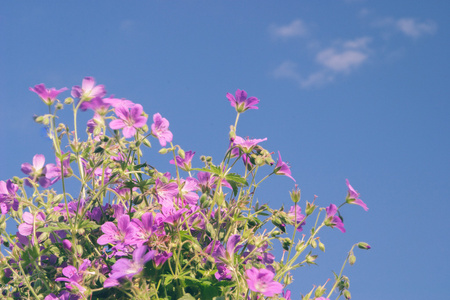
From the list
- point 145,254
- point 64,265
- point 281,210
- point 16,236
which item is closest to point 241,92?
point 281,210

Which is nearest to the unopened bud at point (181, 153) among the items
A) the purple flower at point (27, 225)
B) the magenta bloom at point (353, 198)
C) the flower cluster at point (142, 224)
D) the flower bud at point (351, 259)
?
the flower cluster at point (142, 224)

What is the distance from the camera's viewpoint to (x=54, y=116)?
6.44ft

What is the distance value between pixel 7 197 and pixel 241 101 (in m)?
1.20

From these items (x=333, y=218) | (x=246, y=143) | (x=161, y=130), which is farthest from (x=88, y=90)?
(x=333, y=218)

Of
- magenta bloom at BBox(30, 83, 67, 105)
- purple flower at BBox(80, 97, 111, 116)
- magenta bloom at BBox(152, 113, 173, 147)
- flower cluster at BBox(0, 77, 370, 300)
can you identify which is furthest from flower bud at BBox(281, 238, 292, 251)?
magenta bloom at BBox(30, 83, 67, 105)

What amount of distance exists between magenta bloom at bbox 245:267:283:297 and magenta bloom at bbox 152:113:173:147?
0.64 m

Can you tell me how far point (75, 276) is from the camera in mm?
1941

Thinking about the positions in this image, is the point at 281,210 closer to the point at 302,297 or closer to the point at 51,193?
the point at 302,297

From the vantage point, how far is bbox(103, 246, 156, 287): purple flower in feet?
5.68

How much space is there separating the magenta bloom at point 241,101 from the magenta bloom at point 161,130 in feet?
1.34

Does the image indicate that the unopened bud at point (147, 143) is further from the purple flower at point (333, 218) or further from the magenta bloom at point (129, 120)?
the purple flower at point (333, 218)

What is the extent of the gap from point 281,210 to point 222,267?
1.25 feet

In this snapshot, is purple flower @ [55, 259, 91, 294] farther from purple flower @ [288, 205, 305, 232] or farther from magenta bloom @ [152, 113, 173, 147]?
purple flower @ [288, 205, 305, 232]

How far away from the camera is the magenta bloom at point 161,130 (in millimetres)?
1994
